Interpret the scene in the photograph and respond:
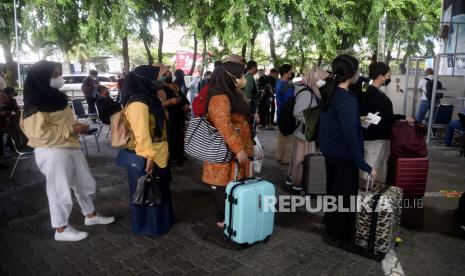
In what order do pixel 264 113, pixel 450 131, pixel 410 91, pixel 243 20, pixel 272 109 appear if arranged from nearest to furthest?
pixel 450 131 → pixel 264 113 → pixel 410 91 → pixel 272 109 → pixel 243 20

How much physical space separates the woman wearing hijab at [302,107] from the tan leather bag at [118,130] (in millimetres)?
2165

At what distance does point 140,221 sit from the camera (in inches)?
142

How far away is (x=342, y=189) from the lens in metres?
3.29

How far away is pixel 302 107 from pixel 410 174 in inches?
56.0

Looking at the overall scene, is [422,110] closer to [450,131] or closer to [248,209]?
[450,131]

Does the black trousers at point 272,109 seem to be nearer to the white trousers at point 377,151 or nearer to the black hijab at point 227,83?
the white trousers at point 377,151

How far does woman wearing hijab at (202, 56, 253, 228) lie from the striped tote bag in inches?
2.8

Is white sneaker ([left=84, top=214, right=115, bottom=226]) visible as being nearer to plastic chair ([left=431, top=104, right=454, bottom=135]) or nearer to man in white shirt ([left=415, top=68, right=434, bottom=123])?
plastic chair ([left=431, top=104, right=454, bottom=135])

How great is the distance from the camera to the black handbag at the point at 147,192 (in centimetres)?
328

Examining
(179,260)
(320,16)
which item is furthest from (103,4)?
(179,260)

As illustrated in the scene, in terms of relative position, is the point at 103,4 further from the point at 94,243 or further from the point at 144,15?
the point at 94,243

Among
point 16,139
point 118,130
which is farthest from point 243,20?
point 118,130

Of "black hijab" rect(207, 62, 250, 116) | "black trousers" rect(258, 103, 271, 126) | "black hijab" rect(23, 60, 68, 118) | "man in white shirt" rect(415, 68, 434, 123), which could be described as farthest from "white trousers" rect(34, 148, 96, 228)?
"man in white shirt" rect(415, 68, 434, 123)

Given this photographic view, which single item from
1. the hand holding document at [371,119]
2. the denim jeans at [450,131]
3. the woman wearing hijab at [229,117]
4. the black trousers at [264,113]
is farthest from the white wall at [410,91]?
the woman wearing hijab at [229,117]
